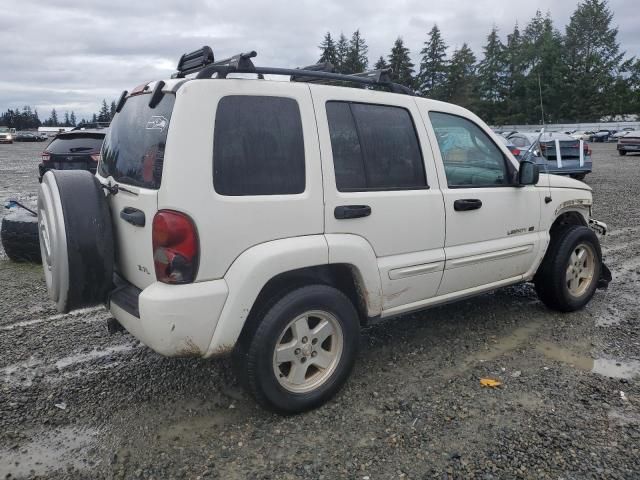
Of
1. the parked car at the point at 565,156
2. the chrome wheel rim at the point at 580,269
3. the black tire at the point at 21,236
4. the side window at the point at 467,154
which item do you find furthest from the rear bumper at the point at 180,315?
the parked car at the point at 565,156

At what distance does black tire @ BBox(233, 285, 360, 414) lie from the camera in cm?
294

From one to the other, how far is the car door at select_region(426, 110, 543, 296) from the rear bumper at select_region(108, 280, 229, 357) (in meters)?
1.77

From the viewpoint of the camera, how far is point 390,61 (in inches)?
2549

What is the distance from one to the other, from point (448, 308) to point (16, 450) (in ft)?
11.9

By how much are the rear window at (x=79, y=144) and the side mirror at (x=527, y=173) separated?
8.28 metres

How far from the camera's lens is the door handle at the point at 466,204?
12.3ft

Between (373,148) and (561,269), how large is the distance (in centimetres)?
228

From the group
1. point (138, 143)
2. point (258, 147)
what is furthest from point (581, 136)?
point (138, 143)

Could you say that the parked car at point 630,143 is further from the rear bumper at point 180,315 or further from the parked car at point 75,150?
the rear bumper at point 180,315

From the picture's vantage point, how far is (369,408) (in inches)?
130

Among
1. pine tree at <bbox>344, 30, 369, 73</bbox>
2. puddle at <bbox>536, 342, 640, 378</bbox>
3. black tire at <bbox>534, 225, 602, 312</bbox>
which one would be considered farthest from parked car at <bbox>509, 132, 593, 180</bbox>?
pine tree at <bbox>344, 30, 369, 73</bbox>

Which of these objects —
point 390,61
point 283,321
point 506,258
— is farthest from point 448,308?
point 390,61

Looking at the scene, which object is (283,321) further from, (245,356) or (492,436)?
(492,436)

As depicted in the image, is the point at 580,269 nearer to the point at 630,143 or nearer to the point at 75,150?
the point at 75,150
